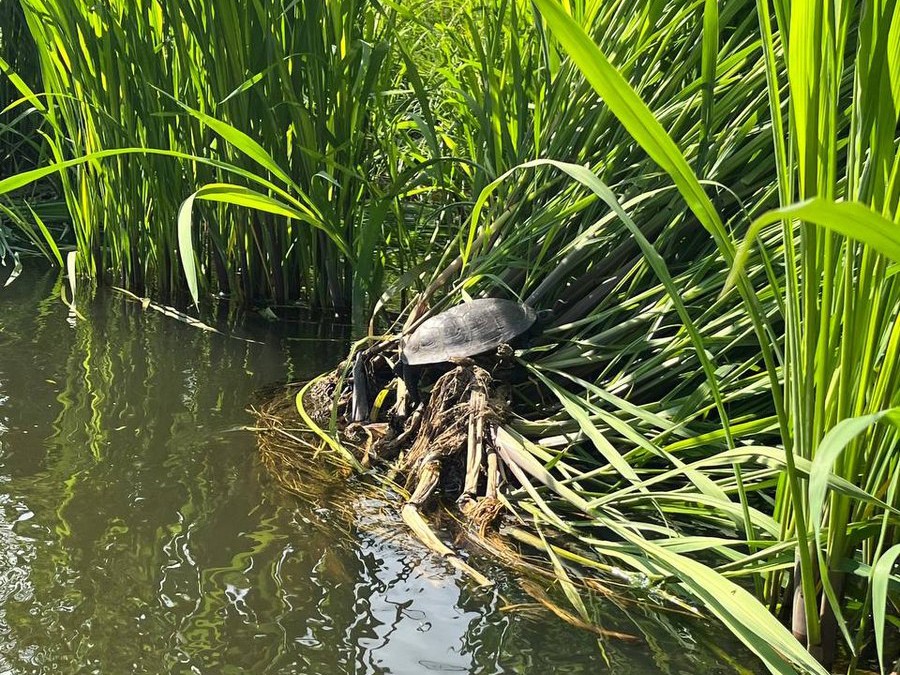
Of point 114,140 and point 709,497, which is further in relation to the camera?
point 114,140

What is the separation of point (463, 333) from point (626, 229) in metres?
0.41

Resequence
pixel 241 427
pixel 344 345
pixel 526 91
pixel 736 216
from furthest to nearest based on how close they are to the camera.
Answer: pixel 344 345, pixel 526 91, pixel 241 427, pixel 736 216

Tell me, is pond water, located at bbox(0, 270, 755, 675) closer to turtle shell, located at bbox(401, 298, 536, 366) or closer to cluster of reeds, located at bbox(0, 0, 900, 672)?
cluster of reeds, located at bbox(0, 0, 900, 672)

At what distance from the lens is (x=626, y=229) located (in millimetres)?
1929

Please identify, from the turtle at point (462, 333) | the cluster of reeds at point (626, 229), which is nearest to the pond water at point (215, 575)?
the cluster of reeds at point (626, 229)

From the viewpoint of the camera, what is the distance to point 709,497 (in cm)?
129

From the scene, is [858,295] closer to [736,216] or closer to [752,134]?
[736,216]

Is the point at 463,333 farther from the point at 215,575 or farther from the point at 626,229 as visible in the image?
the point at 215,575

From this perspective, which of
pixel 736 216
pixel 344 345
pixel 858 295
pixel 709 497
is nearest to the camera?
pixel 858 295

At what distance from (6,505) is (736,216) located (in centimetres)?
149

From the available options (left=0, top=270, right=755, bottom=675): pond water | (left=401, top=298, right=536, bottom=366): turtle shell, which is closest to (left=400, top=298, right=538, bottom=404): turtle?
(left=401, top=298, right=536, bottom=366): turtle shell

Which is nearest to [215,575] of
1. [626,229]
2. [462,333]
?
[462,333]

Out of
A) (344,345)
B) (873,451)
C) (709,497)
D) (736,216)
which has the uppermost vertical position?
(736,216)

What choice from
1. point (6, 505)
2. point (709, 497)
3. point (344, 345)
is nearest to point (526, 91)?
A: point (344, 345)
